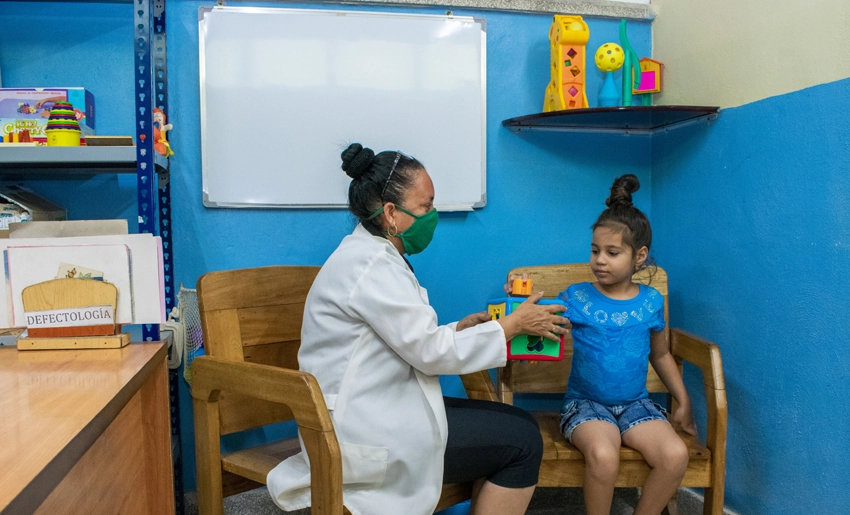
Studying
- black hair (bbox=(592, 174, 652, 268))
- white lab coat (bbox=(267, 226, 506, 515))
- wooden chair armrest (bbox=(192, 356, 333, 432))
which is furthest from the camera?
black hair (bbox=(592, 174, 652, 268))

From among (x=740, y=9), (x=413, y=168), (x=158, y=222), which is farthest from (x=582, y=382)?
(x=158, y=222)

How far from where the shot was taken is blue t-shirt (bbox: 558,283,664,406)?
1819 millimetres

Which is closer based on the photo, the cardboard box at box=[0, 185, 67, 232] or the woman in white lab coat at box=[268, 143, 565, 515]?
the woman in white lab coat at box=[268, 143, 565, 515]

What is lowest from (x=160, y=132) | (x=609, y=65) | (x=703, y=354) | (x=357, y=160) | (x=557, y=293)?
(x=703, y=354)

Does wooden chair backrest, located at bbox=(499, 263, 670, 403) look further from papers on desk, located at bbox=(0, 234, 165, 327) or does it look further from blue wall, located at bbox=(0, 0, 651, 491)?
papers on desk, located at bbox=(0, 234, 165, 327)

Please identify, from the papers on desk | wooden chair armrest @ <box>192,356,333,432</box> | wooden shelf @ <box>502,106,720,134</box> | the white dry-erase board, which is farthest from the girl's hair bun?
the papers on desk

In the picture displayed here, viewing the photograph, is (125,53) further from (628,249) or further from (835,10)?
(835,10)

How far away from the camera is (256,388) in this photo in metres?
1.40

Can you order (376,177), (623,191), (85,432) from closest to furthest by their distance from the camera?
(85,432), (376,177), (623,191)

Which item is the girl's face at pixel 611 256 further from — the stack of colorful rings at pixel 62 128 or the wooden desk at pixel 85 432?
the stack of colorful rings at pixel 62 128

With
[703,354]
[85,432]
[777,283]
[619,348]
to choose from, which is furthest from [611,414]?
[85,432]

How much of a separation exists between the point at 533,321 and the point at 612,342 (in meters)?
0.36

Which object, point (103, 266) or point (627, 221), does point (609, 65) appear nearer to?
point (627, 221)

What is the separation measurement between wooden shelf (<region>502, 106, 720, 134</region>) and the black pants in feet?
3.25
